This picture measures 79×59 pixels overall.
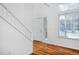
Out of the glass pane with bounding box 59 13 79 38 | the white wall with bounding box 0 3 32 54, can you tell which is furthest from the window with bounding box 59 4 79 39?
the white wall with bounding box 0 3 32 54

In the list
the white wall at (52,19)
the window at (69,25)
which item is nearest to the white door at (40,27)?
the white wall at (52,19)

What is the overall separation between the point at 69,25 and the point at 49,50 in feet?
1.70

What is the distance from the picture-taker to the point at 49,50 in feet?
6.23

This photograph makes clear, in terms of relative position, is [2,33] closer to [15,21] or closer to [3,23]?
[3,23]

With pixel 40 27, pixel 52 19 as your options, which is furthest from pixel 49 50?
pixel 52 19

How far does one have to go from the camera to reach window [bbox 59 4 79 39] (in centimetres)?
185

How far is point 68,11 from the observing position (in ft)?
6.04

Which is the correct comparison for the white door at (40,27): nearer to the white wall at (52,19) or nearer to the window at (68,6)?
the white wall at (52,19)

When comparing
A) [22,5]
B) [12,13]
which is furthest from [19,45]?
[22,5]

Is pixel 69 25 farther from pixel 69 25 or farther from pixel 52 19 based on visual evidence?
pixel 52 19

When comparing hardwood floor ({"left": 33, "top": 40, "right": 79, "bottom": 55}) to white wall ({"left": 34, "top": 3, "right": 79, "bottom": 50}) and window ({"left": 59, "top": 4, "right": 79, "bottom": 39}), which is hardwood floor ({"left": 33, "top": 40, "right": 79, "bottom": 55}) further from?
window ({"left": 59, "top": 4, "right": 79, "bottom": 39})

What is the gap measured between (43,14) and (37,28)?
9.8 inches

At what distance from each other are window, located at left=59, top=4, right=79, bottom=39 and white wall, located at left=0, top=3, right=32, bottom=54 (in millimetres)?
526

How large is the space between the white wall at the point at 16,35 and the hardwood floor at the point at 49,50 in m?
0.10
